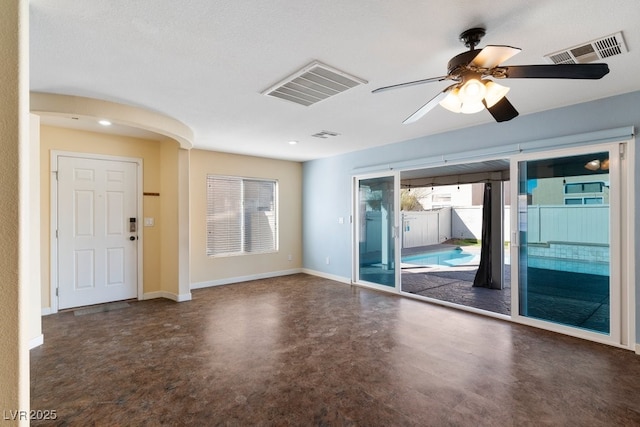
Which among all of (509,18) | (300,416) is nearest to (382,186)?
(509,18)

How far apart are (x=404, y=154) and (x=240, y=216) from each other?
3.20 metres

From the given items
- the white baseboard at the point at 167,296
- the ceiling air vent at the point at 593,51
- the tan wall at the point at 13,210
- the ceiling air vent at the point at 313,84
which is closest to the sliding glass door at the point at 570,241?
the ceiling air vent at the point at 593,51

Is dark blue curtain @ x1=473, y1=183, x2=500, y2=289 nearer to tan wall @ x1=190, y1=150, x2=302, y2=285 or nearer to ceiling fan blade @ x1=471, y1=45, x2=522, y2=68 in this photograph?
tan wall @ x1=190, y1=150, x2=302, y2=285

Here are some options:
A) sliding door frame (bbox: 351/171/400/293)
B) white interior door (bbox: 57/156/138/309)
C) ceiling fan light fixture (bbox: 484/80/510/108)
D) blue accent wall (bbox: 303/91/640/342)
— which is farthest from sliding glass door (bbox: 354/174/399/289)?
white interior door (bbox: 57/156/138/309)

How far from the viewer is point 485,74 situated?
1.88m

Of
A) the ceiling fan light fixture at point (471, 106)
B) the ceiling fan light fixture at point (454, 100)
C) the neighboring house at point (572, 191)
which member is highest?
the ceiling fan light fixture at point (454, 100)

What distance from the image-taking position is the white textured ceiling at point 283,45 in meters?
1.74

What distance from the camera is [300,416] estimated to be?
79.5 inches

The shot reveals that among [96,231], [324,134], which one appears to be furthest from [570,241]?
[96,231]

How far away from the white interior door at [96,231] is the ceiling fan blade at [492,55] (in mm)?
4704

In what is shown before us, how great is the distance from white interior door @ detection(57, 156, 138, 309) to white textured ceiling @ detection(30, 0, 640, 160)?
A: 1.73 metres

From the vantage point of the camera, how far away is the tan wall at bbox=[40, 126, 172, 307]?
13.2 ft

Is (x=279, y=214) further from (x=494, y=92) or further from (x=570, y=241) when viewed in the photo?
(x=494, y=92)

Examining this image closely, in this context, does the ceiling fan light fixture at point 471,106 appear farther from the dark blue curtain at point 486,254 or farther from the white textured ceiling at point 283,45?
the dark blue curtain at point 486,254
